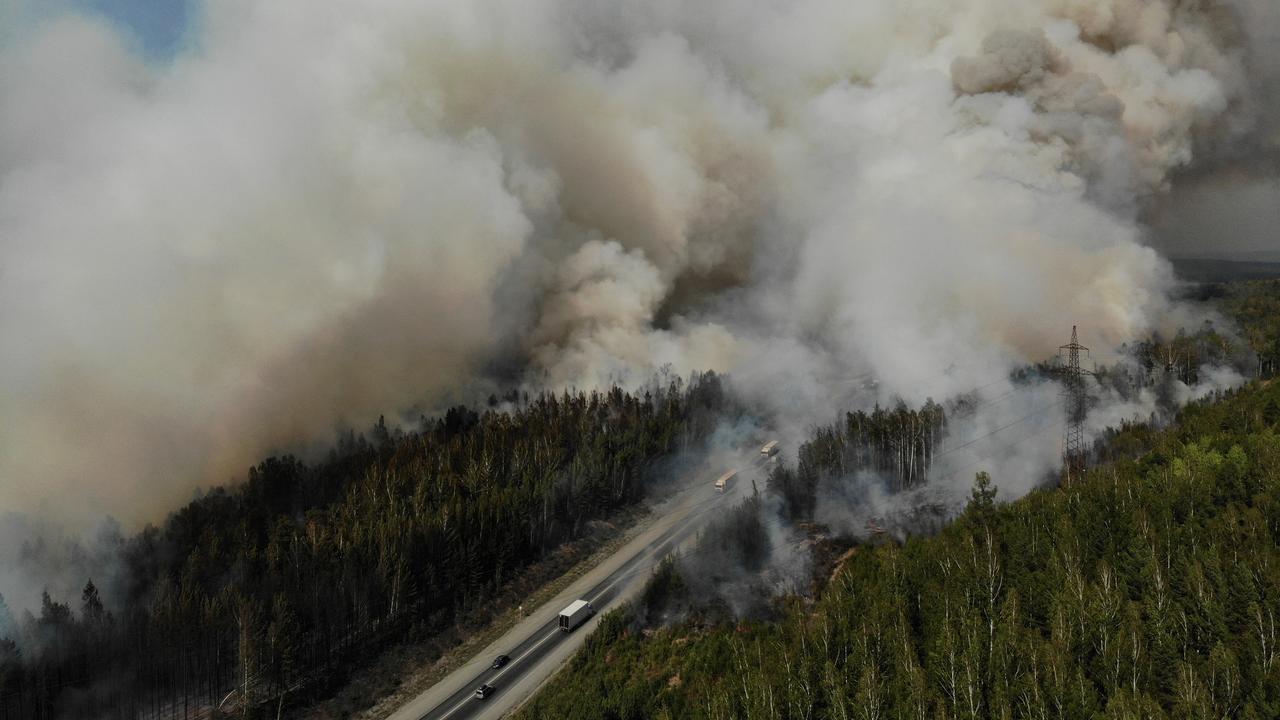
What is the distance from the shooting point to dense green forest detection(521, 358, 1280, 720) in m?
23.9

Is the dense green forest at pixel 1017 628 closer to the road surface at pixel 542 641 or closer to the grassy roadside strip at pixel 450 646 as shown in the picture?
the road surface at pixel 542 641

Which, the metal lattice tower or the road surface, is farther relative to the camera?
the metal lattice tower

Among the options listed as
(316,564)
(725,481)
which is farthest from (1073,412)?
(316,564)

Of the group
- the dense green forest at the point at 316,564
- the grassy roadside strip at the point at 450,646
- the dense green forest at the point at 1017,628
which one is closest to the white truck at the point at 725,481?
the dense green forest at the point at 316,564

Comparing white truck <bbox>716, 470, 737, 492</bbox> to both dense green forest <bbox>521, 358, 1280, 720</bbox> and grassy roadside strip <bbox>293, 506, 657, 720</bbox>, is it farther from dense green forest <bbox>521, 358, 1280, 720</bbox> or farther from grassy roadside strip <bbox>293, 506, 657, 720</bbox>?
dense green forest <bbox>521, 358, 1280, 720</bbox>

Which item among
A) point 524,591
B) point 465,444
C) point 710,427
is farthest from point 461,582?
point 710,427

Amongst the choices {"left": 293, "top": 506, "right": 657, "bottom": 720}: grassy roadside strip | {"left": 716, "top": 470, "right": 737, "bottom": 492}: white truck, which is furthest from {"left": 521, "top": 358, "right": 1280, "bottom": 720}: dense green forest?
{"left": 716, "top": 470, "right": 737, "bottom": 492}: white truck

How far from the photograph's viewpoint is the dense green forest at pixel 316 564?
3106 centimetres

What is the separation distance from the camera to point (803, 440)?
231 feet

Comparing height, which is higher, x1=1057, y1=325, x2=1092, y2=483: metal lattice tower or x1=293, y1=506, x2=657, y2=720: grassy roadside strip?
x1=1057, y1=325, x2=1092, y2=483: metal lattice tower

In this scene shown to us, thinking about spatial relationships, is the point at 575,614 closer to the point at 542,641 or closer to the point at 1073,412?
the point at 542,641

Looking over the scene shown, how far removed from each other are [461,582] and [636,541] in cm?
1475

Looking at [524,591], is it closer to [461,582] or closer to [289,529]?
[461,582]

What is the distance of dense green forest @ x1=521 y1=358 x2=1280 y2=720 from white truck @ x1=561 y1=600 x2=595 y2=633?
3.11 m
